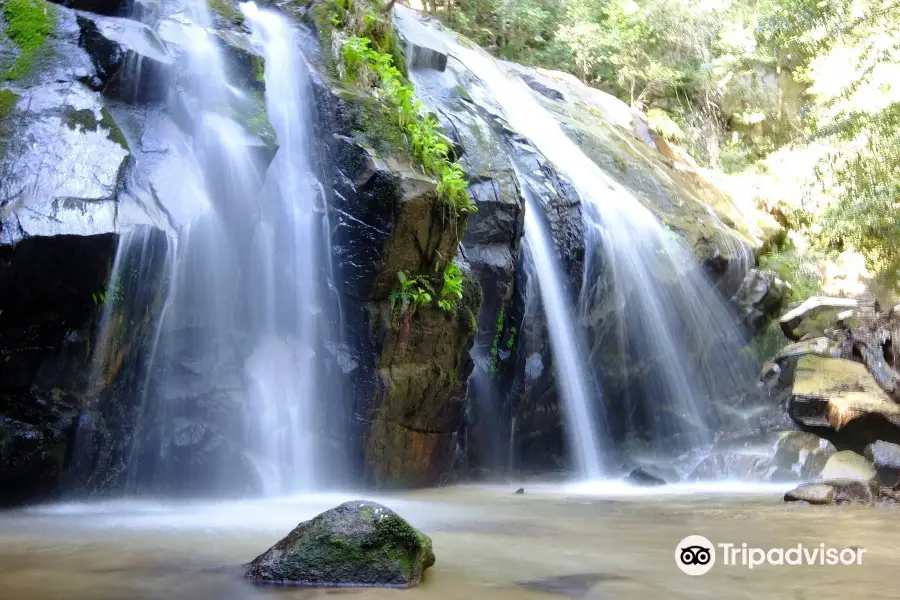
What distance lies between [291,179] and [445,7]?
15.3 m

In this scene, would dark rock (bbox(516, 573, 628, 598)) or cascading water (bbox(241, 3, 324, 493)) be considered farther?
cascading water (bbox(241, 3, 324, 493))

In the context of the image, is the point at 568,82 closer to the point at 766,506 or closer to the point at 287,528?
the point at 766,506

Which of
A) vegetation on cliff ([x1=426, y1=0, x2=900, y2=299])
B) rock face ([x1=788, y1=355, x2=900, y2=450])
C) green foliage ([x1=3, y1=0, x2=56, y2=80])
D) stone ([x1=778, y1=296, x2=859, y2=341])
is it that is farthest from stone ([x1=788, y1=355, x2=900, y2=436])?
green foliage ([x1=3, y1=0, x2=56, y2=80])

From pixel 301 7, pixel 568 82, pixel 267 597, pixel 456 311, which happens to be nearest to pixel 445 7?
pixel 568 82

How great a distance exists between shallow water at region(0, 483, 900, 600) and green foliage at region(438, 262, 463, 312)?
234 cm

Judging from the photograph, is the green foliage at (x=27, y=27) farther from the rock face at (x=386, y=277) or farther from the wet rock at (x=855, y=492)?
the wet rock at (x=855, y=492)

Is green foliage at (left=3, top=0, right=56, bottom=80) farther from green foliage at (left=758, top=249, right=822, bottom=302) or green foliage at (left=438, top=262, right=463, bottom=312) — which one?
green foliage at (left=758, top=249, right=822, bottom=302)

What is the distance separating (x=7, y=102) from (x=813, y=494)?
28.9 feet

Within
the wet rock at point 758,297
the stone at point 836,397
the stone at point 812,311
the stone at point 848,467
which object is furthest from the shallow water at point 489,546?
the wet rock at point 758,297

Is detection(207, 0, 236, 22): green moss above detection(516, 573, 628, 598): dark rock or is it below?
above

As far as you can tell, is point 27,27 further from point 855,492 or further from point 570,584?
point 855,492

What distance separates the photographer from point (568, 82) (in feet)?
61.1

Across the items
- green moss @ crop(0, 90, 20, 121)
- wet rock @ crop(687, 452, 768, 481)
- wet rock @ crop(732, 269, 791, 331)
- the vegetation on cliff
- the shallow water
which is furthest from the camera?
the vegetation on cliff

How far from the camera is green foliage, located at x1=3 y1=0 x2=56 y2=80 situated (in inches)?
279
